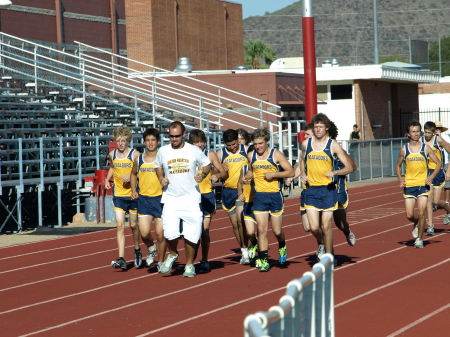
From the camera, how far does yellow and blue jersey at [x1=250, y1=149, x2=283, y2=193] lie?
1061 centimetres

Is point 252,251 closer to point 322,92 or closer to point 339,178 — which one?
point 339,178

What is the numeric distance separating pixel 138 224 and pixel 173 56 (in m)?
33.6

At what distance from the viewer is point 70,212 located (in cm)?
2081

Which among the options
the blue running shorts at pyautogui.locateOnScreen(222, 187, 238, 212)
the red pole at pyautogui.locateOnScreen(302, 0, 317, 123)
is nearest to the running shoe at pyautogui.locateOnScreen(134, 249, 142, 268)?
the blue running shorts at pyautogui.locateOnScreen(222, 187, 238, 212)

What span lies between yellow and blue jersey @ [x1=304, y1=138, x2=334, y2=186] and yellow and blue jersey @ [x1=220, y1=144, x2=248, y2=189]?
1.45 metres

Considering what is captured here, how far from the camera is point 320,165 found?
33.8ft

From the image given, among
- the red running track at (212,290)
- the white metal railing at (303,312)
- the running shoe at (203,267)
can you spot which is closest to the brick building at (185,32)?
the red running track at (212,290)

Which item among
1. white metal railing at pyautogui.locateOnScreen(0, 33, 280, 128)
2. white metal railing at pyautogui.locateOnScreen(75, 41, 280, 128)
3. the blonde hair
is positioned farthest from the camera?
white metal railing at pyautogui.locateOnScreen(75, 41, 280, 128)

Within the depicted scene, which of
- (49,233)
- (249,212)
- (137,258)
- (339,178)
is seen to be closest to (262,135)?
(249,212)

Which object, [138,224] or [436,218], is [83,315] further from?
[436,218]

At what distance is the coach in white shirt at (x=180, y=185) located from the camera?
32.9 feet

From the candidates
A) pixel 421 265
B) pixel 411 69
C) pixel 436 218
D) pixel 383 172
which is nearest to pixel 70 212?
pixel 436 218

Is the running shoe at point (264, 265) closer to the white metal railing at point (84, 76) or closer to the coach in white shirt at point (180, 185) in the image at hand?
the coach in white shirt at point (180, 185)

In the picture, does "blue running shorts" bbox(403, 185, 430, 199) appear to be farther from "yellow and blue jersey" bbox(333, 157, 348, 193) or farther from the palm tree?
the palm tree
